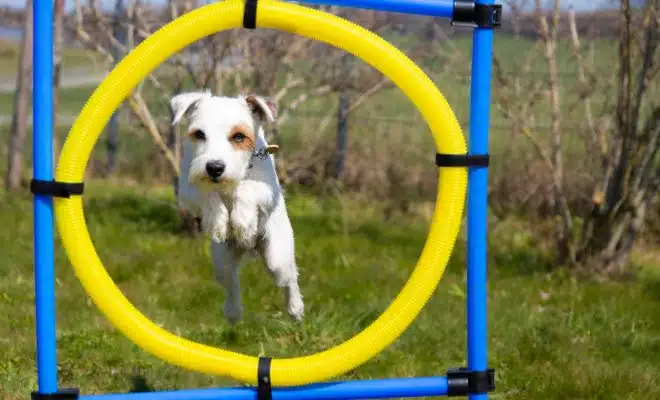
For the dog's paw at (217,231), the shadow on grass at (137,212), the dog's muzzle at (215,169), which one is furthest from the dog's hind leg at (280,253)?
the shadow on grass at (137,212)

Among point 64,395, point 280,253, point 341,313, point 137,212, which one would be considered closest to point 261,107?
point 280,253

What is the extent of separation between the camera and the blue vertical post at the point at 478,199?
11.6ft

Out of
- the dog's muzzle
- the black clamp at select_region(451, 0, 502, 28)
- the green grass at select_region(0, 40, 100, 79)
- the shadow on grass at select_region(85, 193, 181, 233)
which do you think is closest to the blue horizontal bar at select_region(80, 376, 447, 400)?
the dog's muzzle

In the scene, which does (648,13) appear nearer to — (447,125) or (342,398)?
(447,125)

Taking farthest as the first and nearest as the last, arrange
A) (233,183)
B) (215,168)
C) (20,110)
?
(20,110)
(233,183)
(215,168)

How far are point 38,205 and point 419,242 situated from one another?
440 cm

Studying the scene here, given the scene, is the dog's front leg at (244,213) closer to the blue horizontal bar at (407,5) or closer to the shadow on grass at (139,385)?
the blue horizontal bar at (407,5)

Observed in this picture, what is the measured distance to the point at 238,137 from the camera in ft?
11.3

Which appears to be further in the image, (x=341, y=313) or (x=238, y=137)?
(x=341, y=313)

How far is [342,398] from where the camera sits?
11.5 feet

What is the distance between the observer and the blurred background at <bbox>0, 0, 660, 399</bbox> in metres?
5.03

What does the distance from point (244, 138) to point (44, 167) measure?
69cm

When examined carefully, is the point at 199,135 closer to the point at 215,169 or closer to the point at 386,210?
the point at 215,169

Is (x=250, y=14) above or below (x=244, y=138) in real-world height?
above
